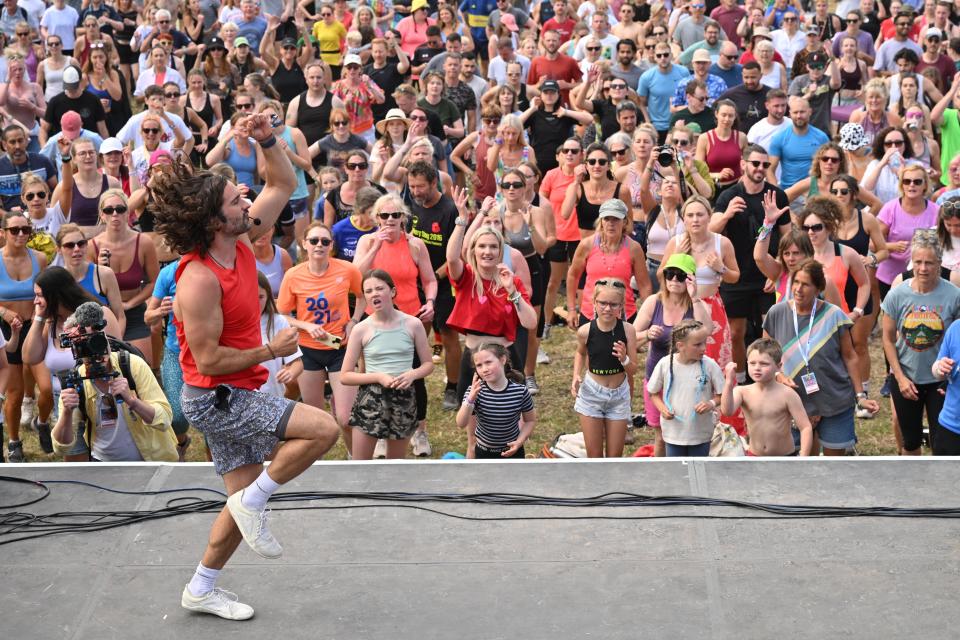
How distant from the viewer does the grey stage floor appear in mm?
5547

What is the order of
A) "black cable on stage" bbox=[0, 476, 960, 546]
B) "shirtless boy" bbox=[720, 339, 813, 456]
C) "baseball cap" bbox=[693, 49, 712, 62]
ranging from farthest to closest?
"baseball cap" bbox=[693, 49, 712, 62] → "shirtless boy" bbox=[720, 339, 813, 456] → "black cable on stage" bbox=[0, 476, 960, 546]

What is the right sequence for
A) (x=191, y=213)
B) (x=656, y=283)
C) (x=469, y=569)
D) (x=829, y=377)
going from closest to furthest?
(x=191, y=213)
(x=469, y=569)
(x=829, y=377)
(x=656, y=283)

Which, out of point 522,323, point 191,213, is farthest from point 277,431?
point 522,323

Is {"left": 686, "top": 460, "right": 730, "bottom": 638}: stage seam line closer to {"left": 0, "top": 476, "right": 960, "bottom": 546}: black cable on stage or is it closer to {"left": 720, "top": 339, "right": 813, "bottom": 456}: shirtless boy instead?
{"left": 0, "top": 476, "right": 960, "bottom": 546}: black cable on stage

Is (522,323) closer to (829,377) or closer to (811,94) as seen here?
(829,377)

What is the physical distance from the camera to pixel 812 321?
8258 millimetres

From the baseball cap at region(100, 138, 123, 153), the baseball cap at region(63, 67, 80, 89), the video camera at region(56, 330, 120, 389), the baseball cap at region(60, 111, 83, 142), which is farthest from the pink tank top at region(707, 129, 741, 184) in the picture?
A: the video camera at region(56, 330, 120, 389)

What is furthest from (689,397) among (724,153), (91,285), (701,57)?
(701,57)

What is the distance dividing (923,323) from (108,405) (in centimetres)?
461

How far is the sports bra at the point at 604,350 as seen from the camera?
8.33 meters

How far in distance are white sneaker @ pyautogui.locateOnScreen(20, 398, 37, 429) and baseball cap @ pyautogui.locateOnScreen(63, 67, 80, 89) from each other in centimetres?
495

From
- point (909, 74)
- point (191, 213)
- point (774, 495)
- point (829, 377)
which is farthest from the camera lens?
point (909, 74)

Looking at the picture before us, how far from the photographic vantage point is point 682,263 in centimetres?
862

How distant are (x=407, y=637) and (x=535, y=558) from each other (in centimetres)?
84
